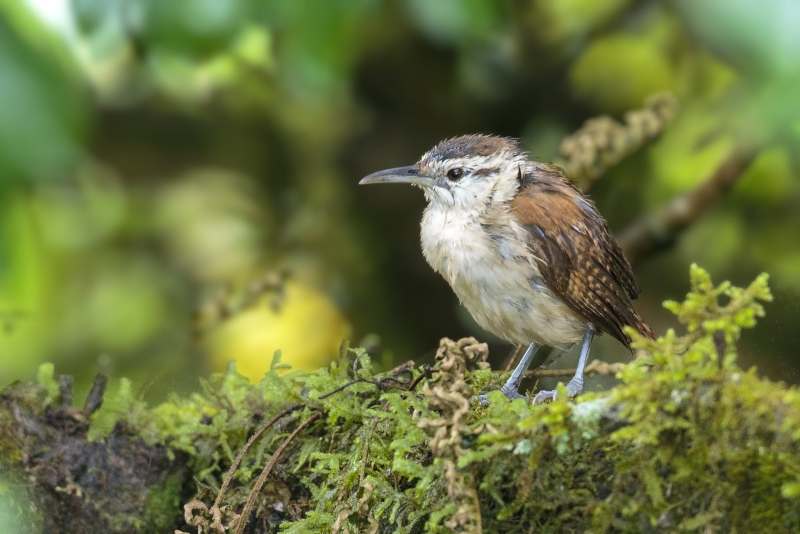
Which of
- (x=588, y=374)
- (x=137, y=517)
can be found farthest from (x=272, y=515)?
(x=588, y=374)

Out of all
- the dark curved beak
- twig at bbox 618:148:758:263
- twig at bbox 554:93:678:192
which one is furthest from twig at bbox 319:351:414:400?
twig at bbox 618:148:758:263

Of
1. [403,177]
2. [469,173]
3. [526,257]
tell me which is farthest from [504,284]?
[403,177]

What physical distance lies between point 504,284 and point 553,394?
397 mm

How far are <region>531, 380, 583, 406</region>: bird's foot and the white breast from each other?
17 centimetres

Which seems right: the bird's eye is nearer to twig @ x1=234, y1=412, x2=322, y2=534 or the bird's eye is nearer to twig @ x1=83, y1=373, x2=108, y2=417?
twig @ x1=234, y1=412, x2=322, y2=534

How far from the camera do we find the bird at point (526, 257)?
2.56 m

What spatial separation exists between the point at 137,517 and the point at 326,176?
3.10 meters

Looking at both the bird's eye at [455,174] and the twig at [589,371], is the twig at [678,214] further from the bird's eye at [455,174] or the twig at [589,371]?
the bird's eye at [455,174]

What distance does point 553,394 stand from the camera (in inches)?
95.7

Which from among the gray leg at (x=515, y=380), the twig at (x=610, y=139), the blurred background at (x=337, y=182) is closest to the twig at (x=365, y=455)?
the gray leg at (x=515, y=380)

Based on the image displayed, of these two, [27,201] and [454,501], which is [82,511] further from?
[27,201]

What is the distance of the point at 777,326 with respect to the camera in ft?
9.21

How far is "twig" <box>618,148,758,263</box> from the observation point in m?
4.22

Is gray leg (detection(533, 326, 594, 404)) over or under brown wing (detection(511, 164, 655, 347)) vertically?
under
